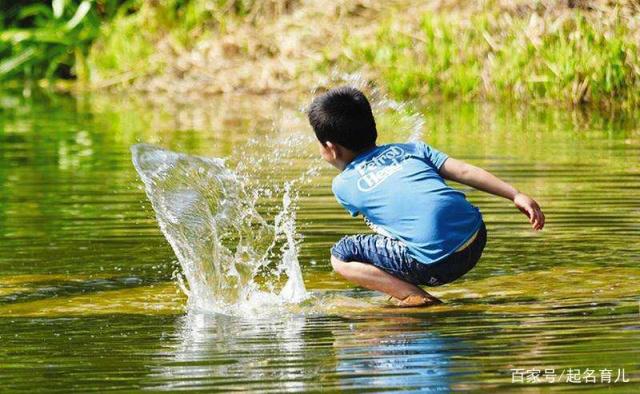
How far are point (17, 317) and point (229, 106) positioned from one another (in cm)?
1487

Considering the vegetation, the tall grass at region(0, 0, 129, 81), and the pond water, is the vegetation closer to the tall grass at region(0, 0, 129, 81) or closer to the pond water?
the tall grass at region(0, 0, 129, 81)

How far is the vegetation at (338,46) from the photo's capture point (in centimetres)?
1792

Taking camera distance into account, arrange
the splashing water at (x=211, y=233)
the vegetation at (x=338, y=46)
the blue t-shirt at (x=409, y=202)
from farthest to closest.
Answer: the vegetation at (x=338, y=46), the splashing water at (x=211, y=233), the blue t-shirt at (x=409, y=202)

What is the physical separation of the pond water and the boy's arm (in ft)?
1.41

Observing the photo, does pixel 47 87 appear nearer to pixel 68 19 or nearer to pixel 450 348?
pixel 68 19

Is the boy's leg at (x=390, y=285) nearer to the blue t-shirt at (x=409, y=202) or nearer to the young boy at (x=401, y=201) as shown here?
the young boy at (x=401, y=201)

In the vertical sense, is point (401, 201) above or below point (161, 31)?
above

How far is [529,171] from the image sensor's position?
38.8ft

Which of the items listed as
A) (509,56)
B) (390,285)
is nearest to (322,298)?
(390,285)

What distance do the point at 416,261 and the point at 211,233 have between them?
1564 mm

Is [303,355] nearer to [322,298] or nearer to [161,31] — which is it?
[322,298]

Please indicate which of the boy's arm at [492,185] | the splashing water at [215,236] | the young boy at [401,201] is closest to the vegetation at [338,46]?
the splashing water at [215,236]

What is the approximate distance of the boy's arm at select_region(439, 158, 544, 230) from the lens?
6559 millimetres

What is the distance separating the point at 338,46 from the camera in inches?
905
